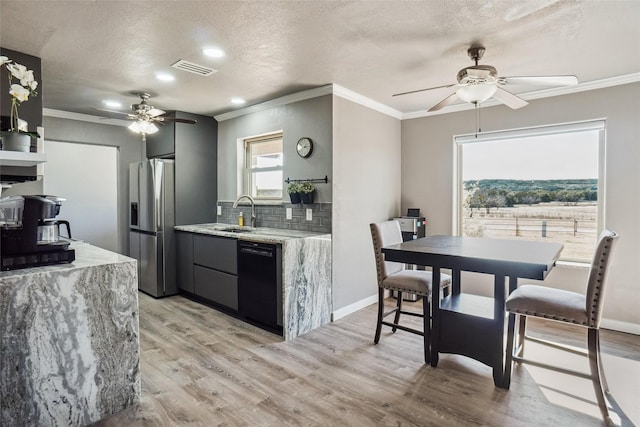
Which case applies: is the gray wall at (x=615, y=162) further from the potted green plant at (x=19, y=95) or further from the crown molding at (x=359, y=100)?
the potted green plant at (x=19, y=95)

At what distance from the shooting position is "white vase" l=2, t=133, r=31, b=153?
6.59 feet

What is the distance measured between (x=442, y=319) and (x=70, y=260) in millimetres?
2422

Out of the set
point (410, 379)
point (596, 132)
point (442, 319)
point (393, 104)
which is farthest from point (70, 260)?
point (596, 132)

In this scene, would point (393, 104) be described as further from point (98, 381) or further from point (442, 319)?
point (98, 381)

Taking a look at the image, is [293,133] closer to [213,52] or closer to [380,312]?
[213,52]

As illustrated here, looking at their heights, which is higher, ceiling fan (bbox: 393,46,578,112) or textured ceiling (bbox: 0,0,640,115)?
textured ceiling (bbox: 0,0,640,115)

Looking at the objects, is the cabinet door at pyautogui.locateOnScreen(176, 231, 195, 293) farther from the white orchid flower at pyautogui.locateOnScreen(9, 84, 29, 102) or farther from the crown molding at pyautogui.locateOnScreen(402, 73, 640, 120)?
the crown molding at pyautogui.locateOnScreen(402, 73, 640, 120)

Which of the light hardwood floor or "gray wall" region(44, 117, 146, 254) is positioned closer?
the light hardwood floor

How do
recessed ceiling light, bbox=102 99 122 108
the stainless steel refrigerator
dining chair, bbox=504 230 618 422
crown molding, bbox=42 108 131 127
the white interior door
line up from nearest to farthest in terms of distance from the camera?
1. dining chair, bbox=504 230 618 422
2. recessed ceiling light, bbox=102 99 122 108
3. the stainless steel refrigerator
4. crown molding, bbox=42 108 131 127
5. the white interior door

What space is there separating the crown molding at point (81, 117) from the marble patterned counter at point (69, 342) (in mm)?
3446

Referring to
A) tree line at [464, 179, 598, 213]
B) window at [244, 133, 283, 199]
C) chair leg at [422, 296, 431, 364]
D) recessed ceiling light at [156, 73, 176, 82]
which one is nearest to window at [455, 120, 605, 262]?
tree line at [464, 179, 598, 213]

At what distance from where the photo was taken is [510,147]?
4.05 m

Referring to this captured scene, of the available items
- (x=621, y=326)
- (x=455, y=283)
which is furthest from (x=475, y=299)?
(x=621, y=326)

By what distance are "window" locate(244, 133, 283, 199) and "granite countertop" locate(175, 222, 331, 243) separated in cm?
48
